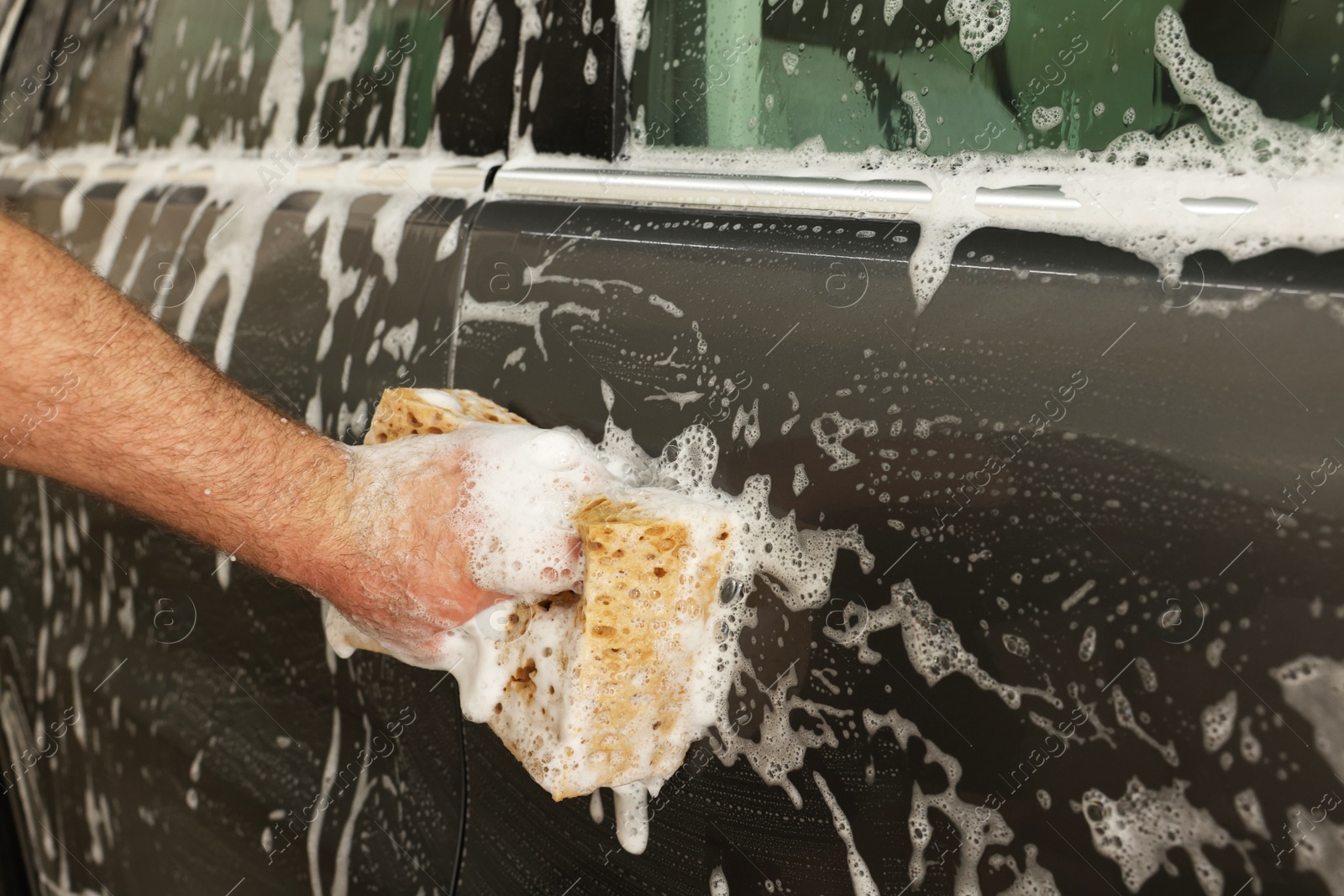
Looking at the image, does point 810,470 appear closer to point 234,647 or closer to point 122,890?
point 234,647

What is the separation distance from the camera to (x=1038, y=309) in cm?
65

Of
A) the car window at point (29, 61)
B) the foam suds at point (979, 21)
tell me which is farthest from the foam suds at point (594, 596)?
the car window at point (29, 61)

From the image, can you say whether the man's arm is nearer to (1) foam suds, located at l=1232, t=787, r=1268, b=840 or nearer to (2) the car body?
(2) the car body

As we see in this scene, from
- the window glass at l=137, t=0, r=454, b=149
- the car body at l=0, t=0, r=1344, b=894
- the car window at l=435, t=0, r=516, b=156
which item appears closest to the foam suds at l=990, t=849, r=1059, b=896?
the car body at l=0, t=0, r=1344, b=894

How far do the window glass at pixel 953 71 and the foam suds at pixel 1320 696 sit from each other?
0.35 meters

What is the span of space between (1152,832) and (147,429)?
893 millimetres

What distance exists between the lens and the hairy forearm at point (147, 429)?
2.62 feet

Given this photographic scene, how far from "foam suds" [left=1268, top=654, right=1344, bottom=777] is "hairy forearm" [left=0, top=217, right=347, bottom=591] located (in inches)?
30.9

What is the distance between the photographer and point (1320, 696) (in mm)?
549

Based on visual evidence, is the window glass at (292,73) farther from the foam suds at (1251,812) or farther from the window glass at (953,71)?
the foam suds at (1251,812)

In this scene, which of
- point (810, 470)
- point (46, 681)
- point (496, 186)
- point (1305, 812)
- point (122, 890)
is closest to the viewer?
point (1305, 812)

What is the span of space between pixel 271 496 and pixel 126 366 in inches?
6.8

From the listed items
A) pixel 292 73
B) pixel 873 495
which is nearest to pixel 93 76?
pixel 292 73

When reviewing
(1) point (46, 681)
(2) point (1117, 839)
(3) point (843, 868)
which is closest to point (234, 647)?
(1) point (46, 681)
